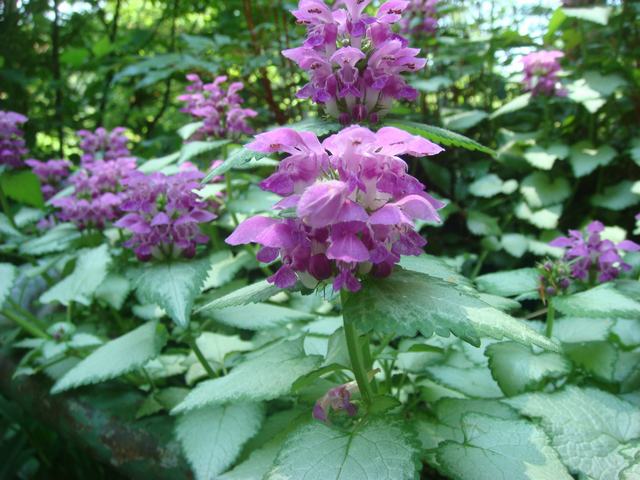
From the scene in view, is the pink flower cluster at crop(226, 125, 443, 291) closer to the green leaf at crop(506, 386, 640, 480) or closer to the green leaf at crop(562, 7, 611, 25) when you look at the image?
the green leaf at crop(506, 386, 640, 480)

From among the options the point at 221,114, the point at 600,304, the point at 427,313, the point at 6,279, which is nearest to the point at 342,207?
the point at 427,313

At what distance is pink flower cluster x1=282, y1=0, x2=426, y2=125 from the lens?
0.92 metres

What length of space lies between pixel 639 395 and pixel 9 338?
173cm

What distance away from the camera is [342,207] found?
2.02 ft

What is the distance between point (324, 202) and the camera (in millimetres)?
600

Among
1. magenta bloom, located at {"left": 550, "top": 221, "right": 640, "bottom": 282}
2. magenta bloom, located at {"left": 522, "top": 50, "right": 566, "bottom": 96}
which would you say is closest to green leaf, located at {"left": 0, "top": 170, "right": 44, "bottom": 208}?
magenta bloom, located at {"left": 550, "top": 221, "right": 640, "bottom": 282}

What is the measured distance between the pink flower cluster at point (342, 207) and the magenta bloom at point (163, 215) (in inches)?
19.7

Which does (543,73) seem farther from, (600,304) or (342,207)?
(342,207)

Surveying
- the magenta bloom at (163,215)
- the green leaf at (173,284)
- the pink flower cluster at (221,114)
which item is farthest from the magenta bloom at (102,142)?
the green leaf at (173,284)

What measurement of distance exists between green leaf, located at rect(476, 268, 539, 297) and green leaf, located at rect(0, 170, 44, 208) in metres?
1.80

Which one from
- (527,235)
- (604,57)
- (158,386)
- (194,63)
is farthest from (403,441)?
(604,57)

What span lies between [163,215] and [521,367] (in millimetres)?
821

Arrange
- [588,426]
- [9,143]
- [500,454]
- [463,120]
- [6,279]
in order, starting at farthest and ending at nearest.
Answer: [463,120] < [9,143] < [6,279] < [588,426] < [500,454]

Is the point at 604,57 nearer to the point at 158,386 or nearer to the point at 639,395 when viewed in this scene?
the point at 639,395
